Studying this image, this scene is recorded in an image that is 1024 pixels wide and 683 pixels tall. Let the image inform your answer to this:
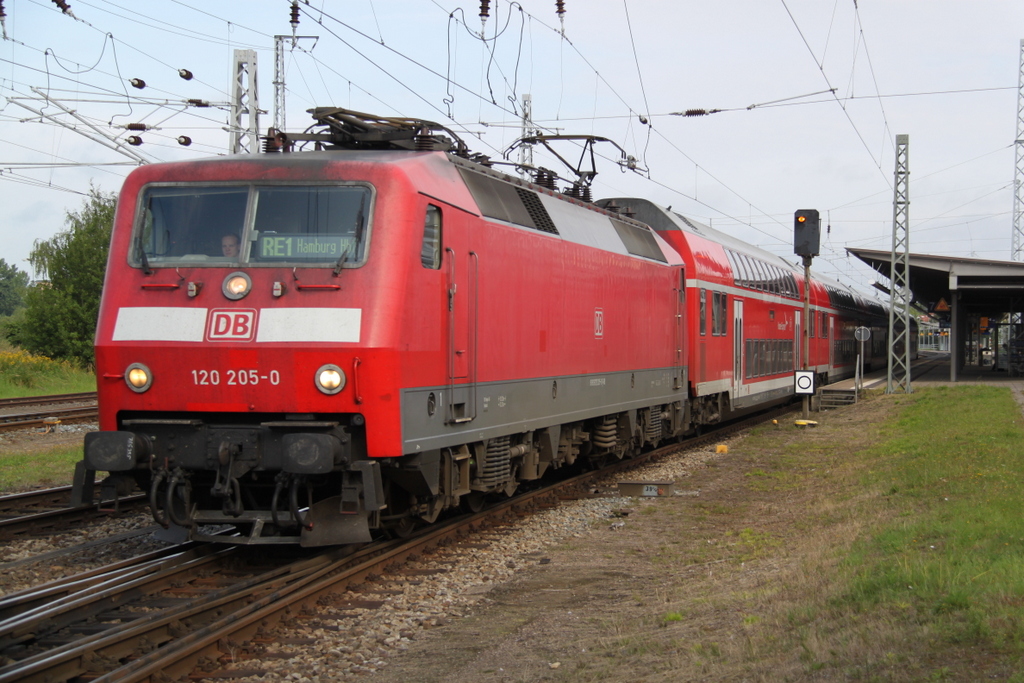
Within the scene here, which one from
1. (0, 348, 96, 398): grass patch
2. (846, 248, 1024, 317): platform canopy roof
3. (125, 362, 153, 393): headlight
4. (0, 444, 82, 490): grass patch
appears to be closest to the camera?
(125, 362, 153, 393): headlight

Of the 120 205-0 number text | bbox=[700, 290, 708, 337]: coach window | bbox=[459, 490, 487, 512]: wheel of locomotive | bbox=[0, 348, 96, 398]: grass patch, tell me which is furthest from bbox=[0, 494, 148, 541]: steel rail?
bbox=[0, 348, 96, 398]: grass patch

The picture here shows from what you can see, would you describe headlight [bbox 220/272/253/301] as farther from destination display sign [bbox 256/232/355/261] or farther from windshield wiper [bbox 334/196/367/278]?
windshield wiper [bbox 334/196/367/278]

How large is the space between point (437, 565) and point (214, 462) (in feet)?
7.37

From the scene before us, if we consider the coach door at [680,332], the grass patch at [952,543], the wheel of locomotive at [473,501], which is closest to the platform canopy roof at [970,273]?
the coach door at [680,332]

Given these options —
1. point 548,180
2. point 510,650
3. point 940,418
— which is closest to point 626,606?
point 510,650

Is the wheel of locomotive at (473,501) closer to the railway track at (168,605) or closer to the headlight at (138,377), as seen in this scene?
the railway track at (168,605)

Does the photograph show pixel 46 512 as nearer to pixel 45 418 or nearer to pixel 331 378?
pixel 331 378

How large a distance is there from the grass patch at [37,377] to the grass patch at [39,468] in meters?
13.0

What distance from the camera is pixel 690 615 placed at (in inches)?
256

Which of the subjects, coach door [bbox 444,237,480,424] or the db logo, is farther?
coach door [bbox 444,237,480,424]

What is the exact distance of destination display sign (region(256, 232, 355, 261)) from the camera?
7.67 metres

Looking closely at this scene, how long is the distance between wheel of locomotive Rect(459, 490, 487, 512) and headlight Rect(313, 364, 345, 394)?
3423 millimetres

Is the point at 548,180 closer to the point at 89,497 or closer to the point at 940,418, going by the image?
the point at 89,497

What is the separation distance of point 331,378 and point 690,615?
10.4ft
